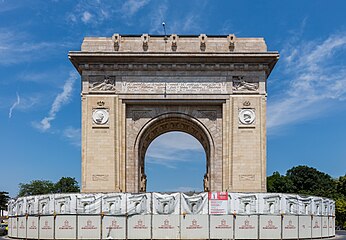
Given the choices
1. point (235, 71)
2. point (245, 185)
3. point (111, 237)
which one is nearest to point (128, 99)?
point (235, 71)

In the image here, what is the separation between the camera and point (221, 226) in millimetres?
24391

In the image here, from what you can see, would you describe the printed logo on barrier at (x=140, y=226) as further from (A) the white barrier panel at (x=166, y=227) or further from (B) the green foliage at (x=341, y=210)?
(B) the green foliage at (x=341, y=210)

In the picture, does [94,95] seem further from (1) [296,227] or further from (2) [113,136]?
(1) [296,227]

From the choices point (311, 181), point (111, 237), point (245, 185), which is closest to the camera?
point (111, 237)

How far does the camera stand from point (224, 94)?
112 feet

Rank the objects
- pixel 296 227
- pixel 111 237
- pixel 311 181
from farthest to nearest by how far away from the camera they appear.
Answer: pixel 311 181, pixel 296 227, pixel 111 237

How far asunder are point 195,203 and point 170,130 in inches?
539

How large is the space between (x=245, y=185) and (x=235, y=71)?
8239 millimetres

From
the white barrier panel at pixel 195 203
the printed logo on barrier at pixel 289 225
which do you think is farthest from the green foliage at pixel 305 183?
the white barrier panel at pixel 195 203

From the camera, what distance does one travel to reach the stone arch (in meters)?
34.5

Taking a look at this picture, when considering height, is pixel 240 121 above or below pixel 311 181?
above

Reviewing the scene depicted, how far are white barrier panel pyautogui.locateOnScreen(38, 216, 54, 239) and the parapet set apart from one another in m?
13.9

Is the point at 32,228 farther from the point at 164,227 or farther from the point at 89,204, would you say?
the point at 164,227

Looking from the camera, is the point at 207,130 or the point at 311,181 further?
the point at 311,181
